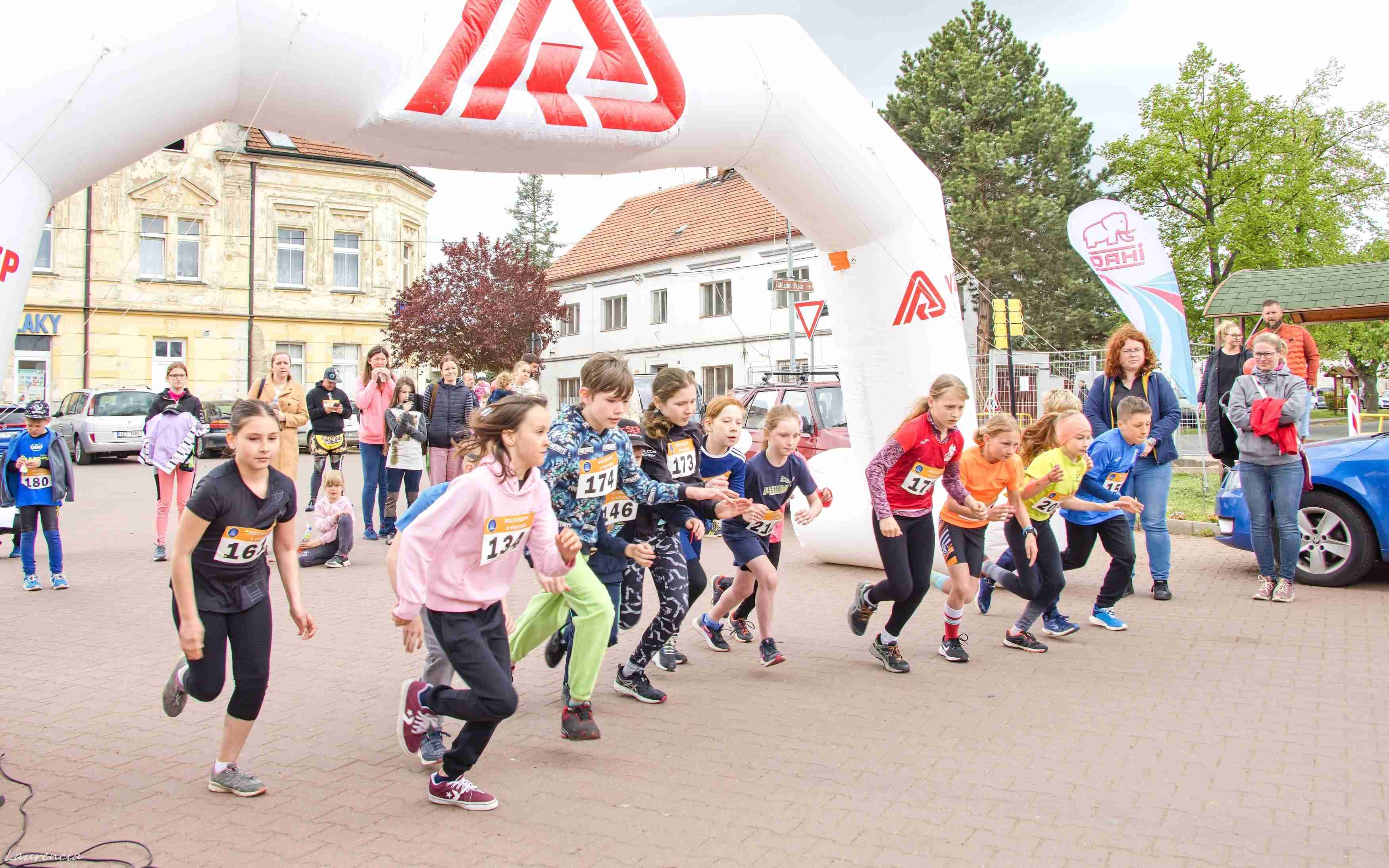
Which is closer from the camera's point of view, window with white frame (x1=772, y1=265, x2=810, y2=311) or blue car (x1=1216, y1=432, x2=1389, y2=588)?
blue car (x1=1216, y1=432, x2=1389, y2=588)

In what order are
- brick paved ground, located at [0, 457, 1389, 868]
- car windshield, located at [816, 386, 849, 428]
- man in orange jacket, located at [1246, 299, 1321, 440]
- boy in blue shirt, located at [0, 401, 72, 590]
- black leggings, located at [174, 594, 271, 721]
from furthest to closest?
car windshield, located at [816, 386, 849, 428] → man in orange jacket, located at [1246, 299, 1321, 440] → boy in blue shirt, located at [0, 401, 72, 590] → black leggings, located at [174, 594, 271, 721] → brick paved ground, located at [0, 457, 1389, 868]

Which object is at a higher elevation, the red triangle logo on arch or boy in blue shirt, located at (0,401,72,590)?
the red triangle logo on arch

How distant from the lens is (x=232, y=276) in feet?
104

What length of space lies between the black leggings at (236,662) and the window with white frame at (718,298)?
33.7m

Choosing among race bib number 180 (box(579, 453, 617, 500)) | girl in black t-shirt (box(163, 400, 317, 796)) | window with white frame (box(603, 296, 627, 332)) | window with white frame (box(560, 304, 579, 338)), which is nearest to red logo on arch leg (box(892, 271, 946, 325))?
race bib number 180 (box(579, 453, 617, 500))

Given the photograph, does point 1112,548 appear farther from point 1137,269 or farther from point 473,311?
point 473,311

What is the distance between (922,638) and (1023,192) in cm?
3333

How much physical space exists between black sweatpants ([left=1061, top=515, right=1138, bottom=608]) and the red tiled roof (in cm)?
2839

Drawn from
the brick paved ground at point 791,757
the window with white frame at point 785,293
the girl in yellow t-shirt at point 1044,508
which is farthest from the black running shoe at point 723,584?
the window with white frame at point 785,293

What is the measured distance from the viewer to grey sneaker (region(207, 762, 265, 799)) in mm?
3977

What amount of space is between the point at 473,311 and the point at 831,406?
82.2ft

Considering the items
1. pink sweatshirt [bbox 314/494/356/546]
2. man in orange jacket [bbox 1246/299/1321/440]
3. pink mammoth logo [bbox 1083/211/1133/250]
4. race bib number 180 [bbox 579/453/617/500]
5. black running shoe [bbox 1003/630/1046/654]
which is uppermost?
pink mammoth logo [bbox 1083/211/1133/250]

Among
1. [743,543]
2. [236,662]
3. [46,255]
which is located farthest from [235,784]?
[46,255]

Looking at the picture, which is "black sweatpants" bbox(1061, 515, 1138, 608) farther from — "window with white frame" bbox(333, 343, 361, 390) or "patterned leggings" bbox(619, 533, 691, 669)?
"window with white frame" bbox(333, 343, 361, 390)
